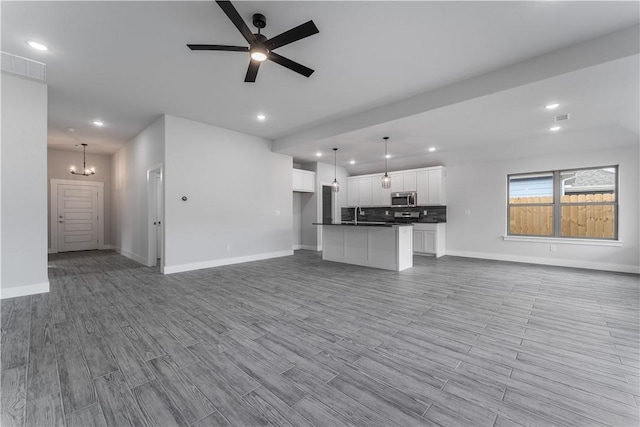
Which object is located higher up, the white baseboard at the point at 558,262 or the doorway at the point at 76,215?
the doorway at the point at 76,215

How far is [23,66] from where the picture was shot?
129 inches

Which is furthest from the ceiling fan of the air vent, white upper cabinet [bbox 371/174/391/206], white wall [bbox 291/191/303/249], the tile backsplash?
the tile backsplash

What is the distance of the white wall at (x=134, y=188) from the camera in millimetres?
5445

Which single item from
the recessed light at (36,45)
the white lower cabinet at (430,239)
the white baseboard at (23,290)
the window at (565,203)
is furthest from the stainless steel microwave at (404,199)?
the white baseboard at (23,290)

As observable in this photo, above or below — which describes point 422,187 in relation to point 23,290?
above

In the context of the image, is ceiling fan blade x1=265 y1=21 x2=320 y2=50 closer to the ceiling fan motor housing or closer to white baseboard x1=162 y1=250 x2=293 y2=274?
the ceiling fan motor housing

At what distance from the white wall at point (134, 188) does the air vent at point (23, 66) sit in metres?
1.72

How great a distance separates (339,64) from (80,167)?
8.98 m

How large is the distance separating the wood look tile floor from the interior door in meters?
5.10

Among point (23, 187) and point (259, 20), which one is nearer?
point (259, 20)

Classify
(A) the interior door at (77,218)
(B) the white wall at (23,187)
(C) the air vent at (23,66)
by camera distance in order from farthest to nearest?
(A) the interior door at (77,218) < (B) the white wall at (23,187) < (C) the air vent at (23,66)

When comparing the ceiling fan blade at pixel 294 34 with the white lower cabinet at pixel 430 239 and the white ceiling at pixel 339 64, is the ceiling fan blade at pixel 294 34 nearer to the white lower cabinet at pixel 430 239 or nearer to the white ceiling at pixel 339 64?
the white ceiling at pixel 339 64

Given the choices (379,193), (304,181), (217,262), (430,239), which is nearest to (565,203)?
(430,239)

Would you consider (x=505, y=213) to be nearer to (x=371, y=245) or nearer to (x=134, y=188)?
(x=371, y=245)
